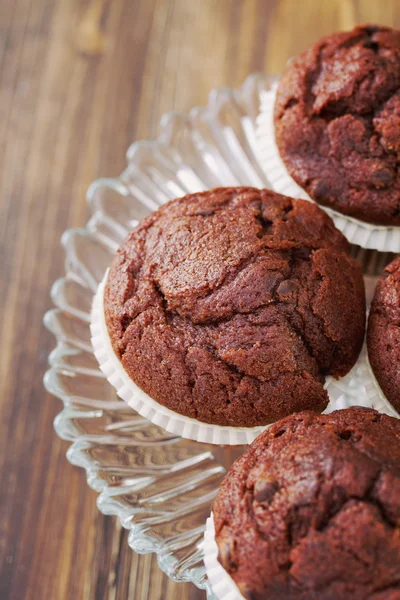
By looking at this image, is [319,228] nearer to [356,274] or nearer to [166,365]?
Result: [356,274]

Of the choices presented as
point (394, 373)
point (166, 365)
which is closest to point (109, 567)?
point (166, 365)

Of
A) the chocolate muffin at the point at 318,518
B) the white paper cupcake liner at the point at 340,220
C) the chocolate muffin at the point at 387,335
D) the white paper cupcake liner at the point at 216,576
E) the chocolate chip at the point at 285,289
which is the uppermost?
the white paper cupcake liner at the point at 340,220

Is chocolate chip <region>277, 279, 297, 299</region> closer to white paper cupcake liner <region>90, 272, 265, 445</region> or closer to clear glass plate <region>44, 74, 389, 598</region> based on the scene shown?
white paper cupcake liner <region>90, 272, 265, 445</region>

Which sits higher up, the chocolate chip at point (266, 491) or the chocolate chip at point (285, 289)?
the chocolate chip at point (285, 289)

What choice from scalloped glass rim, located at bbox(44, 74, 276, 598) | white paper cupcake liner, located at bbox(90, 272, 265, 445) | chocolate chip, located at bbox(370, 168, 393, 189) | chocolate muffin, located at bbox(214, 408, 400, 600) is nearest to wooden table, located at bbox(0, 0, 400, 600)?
scalloped glass rim, located at bbox(44, 74, 276, 598)

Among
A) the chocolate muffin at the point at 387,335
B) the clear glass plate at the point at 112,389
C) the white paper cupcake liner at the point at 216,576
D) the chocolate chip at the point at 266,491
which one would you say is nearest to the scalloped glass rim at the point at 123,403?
the clear glass plate at the point at 112,389

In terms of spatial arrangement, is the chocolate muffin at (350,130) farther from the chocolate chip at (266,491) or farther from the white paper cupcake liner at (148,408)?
the chocolate chip at (266,491)
